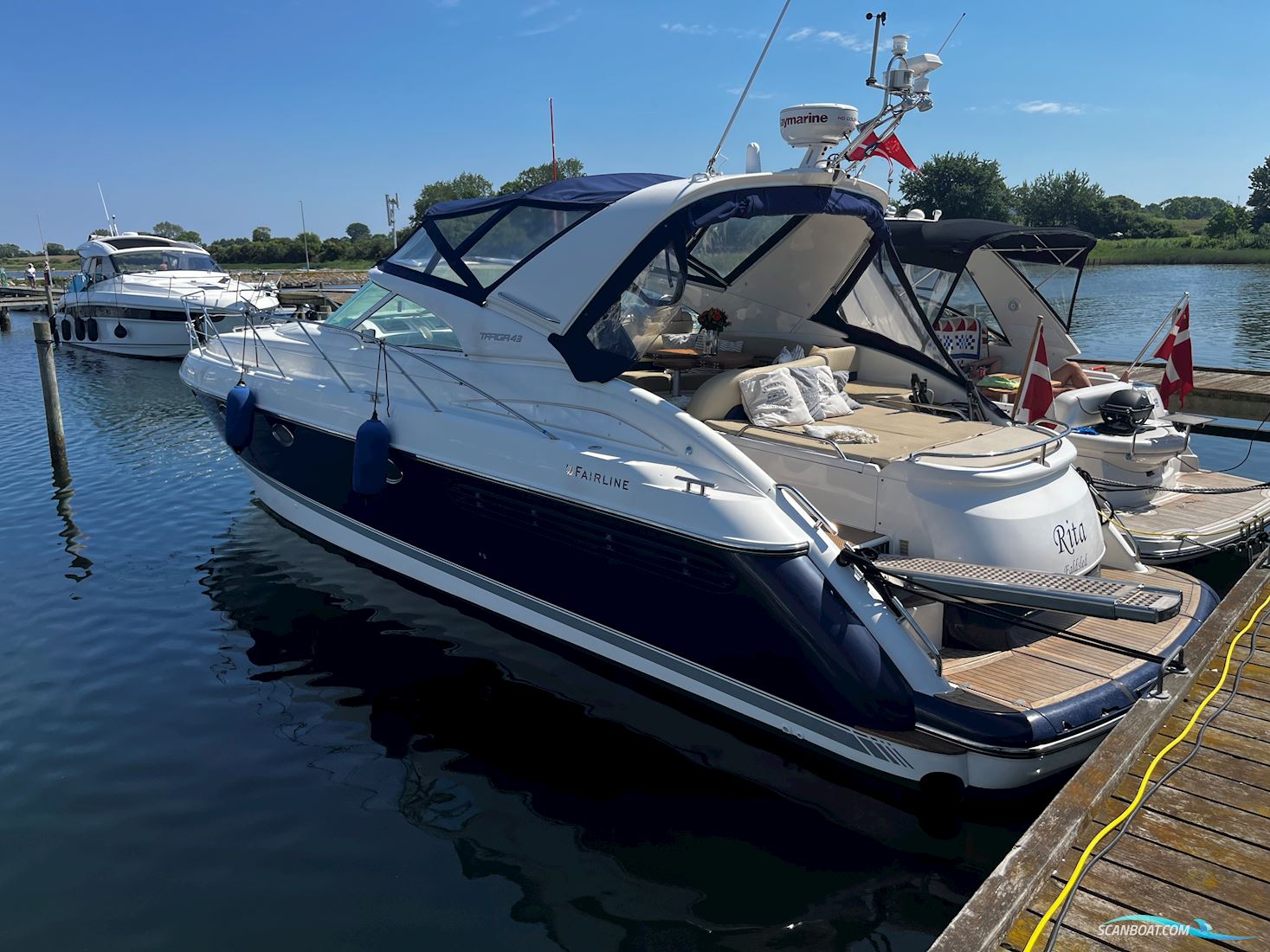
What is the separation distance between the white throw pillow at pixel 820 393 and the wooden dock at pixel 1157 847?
2.66 metres

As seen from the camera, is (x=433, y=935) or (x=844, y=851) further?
(x=844, y=851)

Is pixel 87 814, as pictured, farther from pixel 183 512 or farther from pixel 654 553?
pixel 183 512

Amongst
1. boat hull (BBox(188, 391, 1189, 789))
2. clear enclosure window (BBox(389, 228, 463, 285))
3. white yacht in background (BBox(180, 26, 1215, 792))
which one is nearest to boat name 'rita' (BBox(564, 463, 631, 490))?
white yacht in background (BBox(180, 26, 1215, 792))

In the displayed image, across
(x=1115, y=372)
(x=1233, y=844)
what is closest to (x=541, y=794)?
(x=1233, y=844)

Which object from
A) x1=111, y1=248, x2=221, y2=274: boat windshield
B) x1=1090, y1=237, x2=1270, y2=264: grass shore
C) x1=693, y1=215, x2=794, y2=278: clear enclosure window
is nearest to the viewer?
x1=693, y1=215, x2=794, y2=278: clear enclosure window

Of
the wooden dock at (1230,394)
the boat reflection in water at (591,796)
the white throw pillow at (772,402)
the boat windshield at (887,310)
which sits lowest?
the boat reflection in water at (591,796)

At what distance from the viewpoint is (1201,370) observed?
1300cm

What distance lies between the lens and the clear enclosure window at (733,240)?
22.1ft

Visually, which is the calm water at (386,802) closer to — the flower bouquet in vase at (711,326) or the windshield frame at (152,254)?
the flower bouquet in vase at (711,326)

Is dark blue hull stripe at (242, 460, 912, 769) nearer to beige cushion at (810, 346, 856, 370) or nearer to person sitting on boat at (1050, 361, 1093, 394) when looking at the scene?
beige cushion at (810, 346, 856, 370)

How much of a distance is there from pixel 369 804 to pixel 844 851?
95.6 inches

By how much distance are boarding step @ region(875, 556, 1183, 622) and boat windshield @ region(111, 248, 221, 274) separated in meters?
25.3

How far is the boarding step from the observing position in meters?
3.75

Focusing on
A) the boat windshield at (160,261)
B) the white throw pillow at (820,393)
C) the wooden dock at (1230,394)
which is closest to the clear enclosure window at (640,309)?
the white throw pillow at (820,393)
